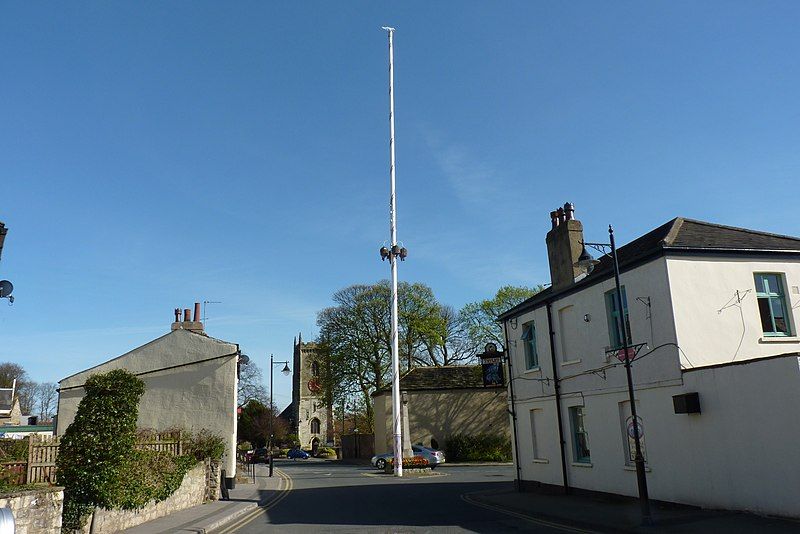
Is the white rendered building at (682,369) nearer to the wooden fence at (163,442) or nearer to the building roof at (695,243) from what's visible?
the building roof at (695,243)

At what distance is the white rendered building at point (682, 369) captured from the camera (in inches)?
503

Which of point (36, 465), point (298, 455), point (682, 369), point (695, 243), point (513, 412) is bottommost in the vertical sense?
point (298, 455)

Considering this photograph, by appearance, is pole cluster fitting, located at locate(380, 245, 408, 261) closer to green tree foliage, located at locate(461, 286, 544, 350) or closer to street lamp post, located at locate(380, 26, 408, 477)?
street lamp post, located at locate(380, 26, 408, 477)

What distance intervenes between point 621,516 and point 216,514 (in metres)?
10.5

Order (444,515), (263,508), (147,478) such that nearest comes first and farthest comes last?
(147,478) → (444,515) → (263,508)

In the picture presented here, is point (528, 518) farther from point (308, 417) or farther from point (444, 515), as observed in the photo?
point (308, 417)

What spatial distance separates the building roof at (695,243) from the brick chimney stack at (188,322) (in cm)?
1903

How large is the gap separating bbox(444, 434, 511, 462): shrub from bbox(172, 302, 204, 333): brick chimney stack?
23039 mm

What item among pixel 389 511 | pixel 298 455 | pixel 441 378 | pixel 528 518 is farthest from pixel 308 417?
pixel 528 518

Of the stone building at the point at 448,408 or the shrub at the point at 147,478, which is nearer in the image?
the shrub at the point at 147,478

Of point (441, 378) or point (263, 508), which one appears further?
point (441, 378)

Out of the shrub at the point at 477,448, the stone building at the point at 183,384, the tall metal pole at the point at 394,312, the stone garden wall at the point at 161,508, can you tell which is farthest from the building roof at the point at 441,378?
the stone garden wall at the point at 161,508

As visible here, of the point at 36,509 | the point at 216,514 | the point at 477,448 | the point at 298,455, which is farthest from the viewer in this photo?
the point at 298,455

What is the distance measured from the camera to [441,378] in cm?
4897
